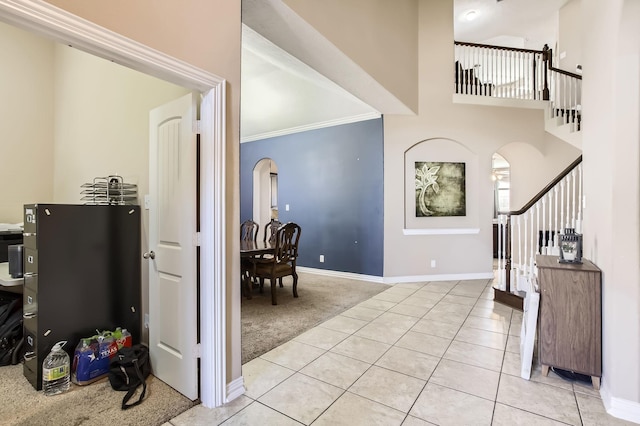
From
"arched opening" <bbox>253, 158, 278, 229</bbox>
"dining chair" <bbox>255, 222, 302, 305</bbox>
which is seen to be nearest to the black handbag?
"dining chair" <bbox>255, 222, 302, 305</bbox>

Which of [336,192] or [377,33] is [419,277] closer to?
[336,192]

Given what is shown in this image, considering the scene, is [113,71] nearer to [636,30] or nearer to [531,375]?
[636,30]

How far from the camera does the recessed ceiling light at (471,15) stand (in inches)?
250

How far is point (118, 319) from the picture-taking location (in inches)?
93.1

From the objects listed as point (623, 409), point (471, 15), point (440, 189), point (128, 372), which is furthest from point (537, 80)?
point (128, 372)

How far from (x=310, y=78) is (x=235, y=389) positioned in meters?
3.97

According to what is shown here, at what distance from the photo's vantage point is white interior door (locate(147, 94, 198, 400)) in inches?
73.3

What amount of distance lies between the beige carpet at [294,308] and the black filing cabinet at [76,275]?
1.01 meters

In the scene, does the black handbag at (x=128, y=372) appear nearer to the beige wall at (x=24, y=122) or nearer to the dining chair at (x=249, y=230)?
the beige wall at (x=24, y=122)

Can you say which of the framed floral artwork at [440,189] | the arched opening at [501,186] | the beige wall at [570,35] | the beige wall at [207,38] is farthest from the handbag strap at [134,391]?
the arched opening at [501,186]

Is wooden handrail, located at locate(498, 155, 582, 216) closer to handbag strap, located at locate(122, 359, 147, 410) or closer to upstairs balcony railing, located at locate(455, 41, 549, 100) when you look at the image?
upstairs balcony railing, located at locate(455, 41, 549, 100)

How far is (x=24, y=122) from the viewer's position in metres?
3.20

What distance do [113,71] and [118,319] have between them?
6.88 ft

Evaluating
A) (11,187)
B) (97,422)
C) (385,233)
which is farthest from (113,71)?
(385,233)
